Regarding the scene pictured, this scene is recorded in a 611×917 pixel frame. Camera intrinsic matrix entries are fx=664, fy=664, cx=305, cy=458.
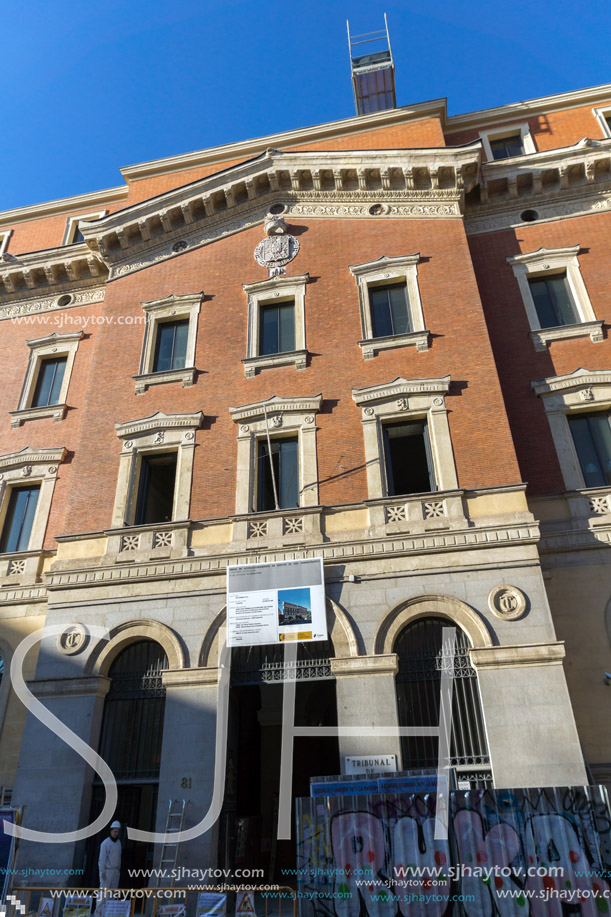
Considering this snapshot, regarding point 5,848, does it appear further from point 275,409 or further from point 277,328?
point 277,328

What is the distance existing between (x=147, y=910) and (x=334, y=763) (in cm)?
918

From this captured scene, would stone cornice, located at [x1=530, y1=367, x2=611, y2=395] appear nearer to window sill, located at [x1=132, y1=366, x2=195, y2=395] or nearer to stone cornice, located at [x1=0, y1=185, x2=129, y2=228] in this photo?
window sill, located at [x1=132, y1=366, x2=195, y2=395]

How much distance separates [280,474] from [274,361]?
3.30 meters

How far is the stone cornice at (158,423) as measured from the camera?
17141 mm

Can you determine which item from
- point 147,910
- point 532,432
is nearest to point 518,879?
point 147,910

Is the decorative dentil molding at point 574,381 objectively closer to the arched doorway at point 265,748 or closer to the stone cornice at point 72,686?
the arched doorway at point 265,748

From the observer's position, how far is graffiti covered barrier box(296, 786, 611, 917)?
872 centimetres

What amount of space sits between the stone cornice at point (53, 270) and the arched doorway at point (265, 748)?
14.3m

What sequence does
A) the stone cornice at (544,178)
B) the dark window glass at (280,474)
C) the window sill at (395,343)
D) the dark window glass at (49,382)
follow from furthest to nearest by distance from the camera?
Answer: the dark window glass at (49,382) → the stone cornice at (544,178) → the window sill at (395,343) → the dark window glass at (280,474)

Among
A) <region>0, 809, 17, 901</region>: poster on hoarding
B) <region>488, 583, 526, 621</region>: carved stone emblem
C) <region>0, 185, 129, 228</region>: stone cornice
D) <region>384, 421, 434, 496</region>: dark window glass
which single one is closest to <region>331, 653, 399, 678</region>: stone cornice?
<region>488, 583, 526, 621</region>: carved stone emblem

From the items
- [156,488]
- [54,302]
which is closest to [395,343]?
[156,488]

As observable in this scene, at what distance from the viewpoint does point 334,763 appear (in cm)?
1934

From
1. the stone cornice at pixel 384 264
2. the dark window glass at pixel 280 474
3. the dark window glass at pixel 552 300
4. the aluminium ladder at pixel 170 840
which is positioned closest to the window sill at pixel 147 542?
the dark window glass at pixel 280 474

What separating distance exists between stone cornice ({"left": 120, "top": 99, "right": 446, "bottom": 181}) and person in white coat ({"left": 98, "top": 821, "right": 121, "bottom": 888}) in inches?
789
